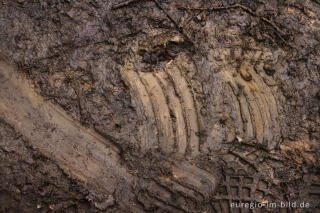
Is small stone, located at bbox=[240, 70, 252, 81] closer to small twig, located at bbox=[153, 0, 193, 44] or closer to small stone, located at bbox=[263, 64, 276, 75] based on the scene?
small stone, located at bbox=[263, 64, 276, 75]

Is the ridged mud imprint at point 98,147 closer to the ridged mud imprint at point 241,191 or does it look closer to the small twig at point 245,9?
the ridged mud imprint at point 241,191

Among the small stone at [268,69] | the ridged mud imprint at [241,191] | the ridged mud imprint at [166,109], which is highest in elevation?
the small stone at [268,69]

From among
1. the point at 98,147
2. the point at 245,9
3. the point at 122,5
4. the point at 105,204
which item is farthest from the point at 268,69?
the point at 105,204

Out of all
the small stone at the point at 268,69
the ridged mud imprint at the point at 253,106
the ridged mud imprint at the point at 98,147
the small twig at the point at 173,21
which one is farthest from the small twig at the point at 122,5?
the small stone at the point at 268,69

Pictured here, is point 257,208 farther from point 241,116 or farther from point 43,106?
point 43,106

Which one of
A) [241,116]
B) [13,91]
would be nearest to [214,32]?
[241,116]

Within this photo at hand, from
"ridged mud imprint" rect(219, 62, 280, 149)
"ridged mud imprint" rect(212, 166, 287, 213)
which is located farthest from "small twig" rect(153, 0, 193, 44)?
"ridged mud imprint" rect(212, 166, 287, 213)

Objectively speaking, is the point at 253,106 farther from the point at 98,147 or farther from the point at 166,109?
the point at 98,147
